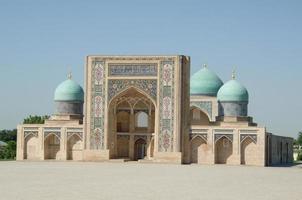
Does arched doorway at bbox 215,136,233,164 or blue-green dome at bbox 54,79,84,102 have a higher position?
blue-green dome at bbox 54,79,84,102

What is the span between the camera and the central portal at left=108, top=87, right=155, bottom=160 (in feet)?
115

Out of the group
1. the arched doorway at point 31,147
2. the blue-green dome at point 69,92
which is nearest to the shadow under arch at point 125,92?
the arched doorway at point 31,147

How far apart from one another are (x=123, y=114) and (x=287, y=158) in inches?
459

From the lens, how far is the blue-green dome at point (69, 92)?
38906 millimetres

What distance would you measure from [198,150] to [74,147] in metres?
7.36

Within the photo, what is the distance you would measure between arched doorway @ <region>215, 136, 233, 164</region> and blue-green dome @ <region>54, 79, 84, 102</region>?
34.7ft

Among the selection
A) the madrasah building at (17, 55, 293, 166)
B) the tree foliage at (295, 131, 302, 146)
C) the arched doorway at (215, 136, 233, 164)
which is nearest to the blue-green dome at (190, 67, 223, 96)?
the madrasah building at (17, 55, 293, 166)

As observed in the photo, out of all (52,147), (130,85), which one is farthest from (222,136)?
(52,147)

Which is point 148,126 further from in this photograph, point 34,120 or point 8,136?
point 8,136

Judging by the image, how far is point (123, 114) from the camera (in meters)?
36.2

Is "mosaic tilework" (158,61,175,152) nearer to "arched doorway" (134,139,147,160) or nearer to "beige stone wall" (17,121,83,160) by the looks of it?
"arched doorway" (134,139,147,160)

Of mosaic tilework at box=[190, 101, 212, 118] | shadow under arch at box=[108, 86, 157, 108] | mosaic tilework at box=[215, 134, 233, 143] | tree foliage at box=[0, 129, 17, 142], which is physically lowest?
tree foliage at box=[0, 129, 17, 142]

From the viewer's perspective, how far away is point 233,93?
36469mm

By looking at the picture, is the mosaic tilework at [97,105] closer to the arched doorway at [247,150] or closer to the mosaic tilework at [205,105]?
the mosaic tilework at [205,105]
